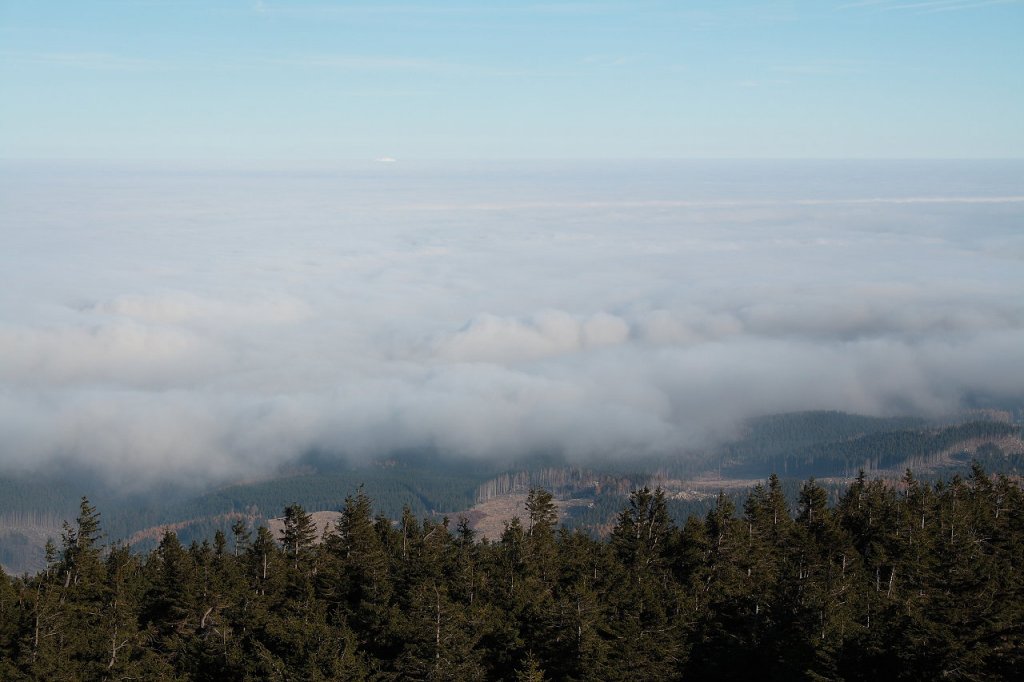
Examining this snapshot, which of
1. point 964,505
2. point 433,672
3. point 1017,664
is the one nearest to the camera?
point 1017,664

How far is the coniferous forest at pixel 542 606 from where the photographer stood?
50312 millimetres

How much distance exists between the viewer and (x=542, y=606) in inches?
2287

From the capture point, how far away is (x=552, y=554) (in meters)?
70.5

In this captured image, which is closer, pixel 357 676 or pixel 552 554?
pixel 357 676

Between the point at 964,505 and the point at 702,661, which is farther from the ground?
the point at 964,505

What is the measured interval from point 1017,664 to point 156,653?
4685cm

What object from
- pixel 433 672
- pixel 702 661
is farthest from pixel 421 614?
pixel 702 661

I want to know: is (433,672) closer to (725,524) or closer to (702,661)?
(702,661)

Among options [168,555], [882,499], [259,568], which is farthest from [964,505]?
[168,555]

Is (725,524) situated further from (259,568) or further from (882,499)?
(259,568)

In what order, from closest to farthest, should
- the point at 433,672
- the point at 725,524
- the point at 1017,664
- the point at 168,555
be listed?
the point at 1017,664, the point at 433,672, the point at 168,555, the point at 725,524

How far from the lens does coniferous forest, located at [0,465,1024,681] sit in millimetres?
50312

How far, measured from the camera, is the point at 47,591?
58.8 meters

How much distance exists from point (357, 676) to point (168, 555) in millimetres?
22137
